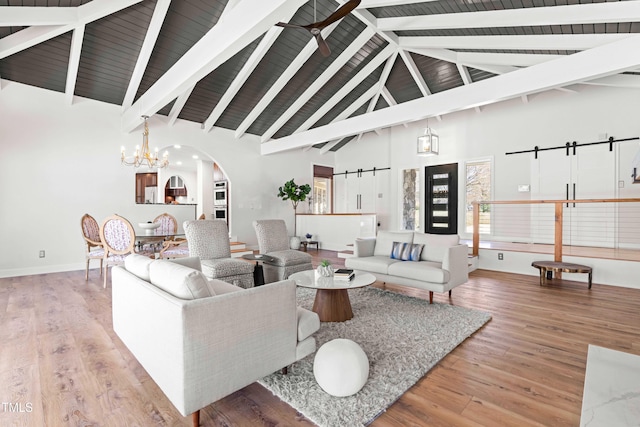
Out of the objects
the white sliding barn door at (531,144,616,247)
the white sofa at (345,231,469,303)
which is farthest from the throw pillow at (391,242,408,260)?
the white sliding barn door at (531,144,616,247)

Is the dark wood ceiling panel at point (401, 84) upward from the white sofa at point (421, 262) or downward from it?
upward

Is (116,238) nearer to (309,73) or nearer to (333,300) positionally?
(333,300)

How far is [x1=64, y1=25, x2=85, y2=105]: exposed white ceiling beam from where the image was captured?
4.12 m

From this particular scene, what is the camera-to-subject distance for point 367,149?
31.6ft

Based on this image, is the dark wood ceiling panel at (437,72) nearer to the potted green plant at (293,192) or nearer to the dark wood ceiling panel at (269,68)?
the dark wood ceiling panel at (269,68)

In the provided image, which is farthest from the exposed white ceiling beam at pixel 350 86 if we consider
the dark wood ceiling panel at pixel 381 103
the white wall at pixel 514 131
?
the white wall at pixel 514 131

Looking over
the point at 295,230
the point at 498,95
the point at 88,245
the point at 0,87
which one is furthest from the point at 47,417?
the point at 295,230

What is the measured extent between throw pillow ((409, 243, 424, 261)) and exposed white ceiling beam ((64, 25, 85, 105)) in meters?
5.15

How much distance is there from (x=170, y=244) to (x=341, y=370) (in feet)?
14.5

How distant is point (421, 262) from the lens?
13.4 feet

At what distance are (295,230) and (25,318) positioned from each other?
6717 mm

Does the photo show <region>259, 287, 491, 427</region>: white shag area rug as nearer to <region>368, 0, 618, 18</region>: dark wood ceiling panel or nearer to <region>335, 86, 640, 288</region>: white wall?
<region>335, 86, 640, 288</region>: white wall

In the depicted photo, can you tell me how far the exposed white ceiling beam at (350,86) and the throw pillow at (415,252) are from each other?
157 inches

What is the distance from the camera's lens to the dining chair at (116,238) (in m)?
4.48
